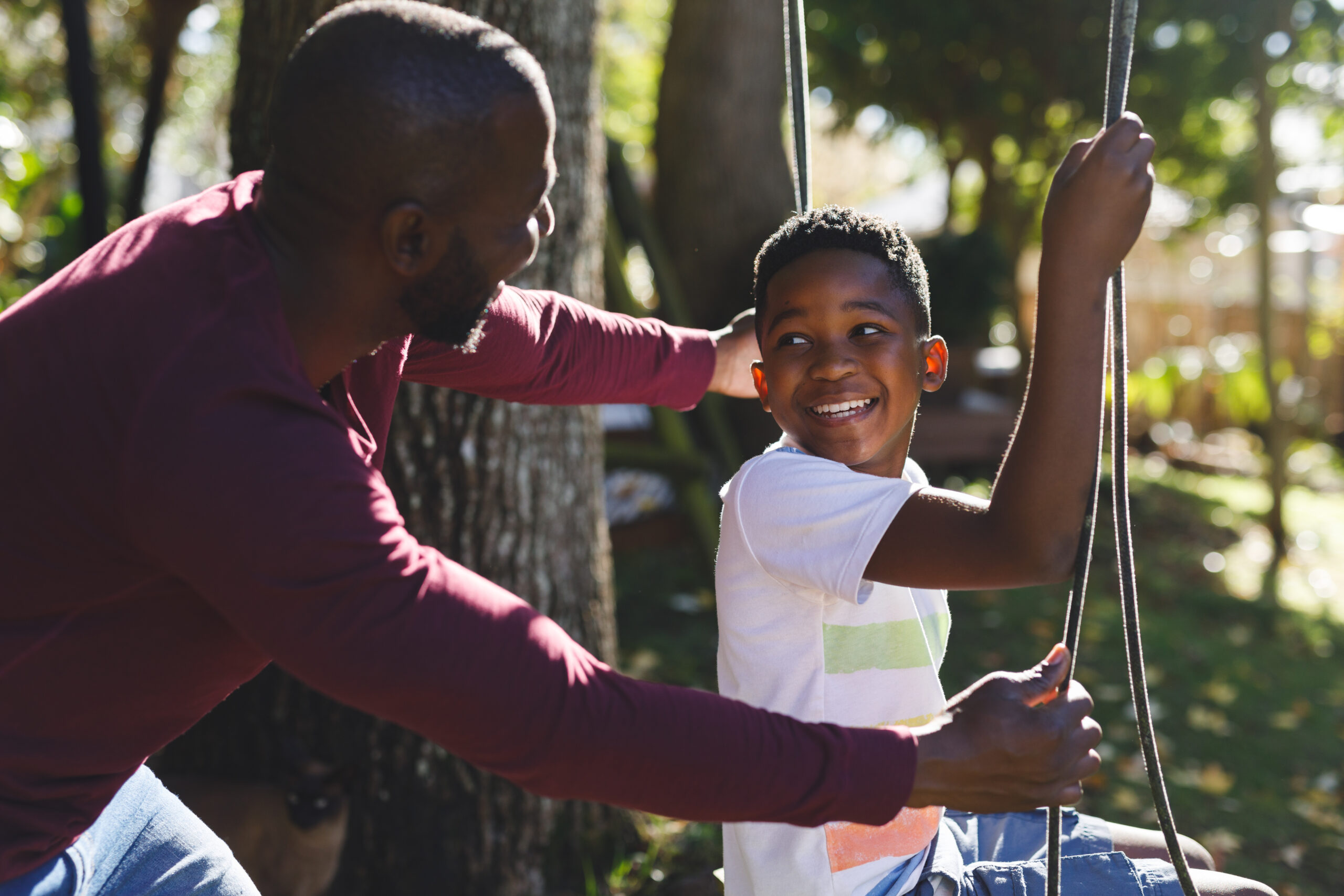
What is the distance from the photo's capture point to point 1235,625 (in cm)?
665

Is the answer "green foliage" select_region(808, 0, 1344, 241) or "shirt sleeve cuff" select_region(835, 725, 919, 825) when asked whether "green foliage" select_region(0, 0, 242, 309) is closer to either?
"shirt sleeve cuff" select_region(835, 725, 919, 825)

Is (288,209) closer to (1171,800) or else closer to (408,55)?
(408,55)

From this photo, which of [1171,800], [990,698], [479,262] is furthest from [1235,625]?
[479,262]

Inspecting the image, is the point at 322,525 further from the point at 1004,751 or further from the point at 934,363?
the point at 934,363

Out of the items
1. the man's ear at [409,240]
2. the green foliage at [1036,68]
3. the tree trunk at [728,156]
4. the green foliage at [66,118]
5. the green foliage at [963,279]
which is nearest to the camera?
the man's ear at [409,240]

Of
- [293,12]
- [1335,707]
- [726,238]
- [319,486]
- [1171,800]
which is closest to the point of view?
[319,486]

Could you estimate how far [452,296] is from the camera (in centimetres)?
145

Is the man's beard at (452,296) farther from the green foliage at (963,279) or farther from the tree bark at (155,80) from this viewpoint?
the green foliage at (963,279)

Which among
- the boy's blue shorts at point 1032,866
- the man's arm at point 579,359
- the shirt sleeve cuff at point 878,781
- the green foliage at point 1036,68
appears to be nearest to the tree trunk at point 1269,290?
the green foliage at point 1036,68

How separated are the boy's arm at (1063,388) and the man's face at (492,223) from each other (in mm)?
706

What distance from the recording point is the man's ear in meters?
1.35

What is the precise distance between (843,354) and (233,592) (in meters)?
1.03

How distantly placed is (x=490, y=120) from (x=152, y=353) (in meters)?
0.48

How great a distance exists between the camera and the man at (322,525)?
1.23 m
